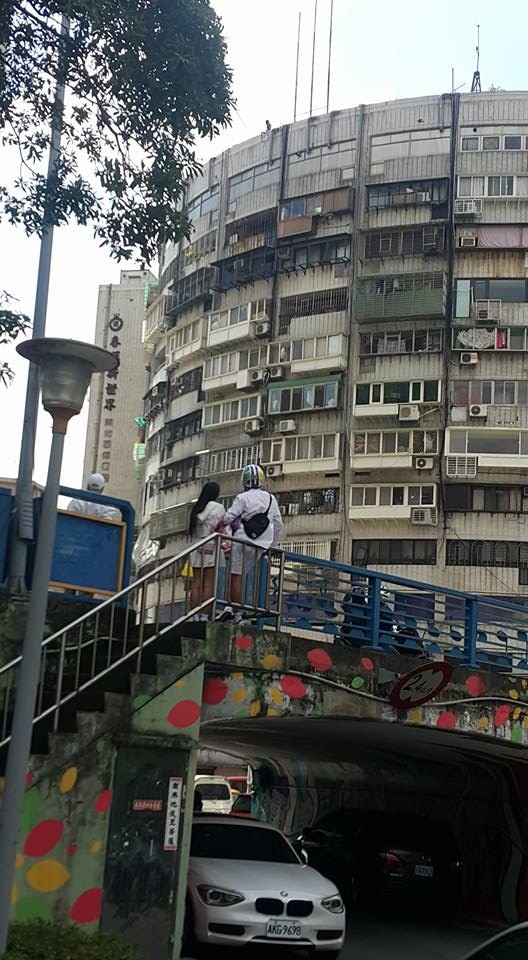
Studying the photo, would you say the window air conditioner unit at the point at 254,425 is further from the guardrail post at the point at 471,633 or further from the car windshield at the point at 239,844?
the car windshield at the point at 239,844

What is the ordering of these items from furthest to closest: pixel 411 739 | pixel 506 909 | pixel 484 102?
pixel 484 102 → pixel 506 909 → pixel 411 739

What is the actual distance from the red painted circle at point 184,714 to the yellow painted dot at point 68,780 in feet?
3.87

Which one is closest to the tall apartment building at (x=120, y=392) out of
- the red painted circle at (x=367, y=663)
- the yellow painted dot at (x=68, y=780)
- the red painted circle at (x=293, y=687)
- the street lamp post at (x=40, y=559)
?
the red painted circle at (x=367, y=663)

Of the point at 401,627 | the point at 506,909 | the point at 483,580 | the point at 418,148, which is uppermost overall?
the point at 418,148

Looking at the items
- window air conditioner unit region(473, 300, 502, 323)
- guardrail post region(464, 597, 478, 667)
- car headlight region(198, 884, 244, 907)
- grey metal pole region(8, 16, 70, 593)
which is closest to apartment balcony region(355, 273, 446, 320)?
window air conditioner unit region(473, 300, 502, 323)

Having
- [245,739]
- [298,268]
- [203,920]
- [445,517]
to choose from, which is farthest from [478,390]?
[203,920]

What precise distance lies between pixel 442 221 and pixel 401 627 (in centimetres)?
2591

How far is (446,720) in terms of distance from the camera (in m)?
15.2

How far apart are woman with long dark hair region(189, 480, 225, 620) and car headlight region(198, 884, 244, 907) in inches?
107

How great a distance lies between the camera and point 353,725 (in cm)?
1541

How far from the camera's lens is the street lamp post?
26.9ft

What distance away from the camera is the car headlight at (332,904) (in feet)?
41.7

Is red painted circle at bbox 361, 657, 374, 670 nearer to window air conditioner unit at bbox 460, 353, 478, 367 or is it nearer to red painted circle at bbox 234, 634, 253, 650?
red painted circle at bbox 234, 634, 253, 650

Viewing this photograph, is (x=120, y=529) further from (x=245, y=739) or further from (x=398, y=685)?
(x=245, y=739)
